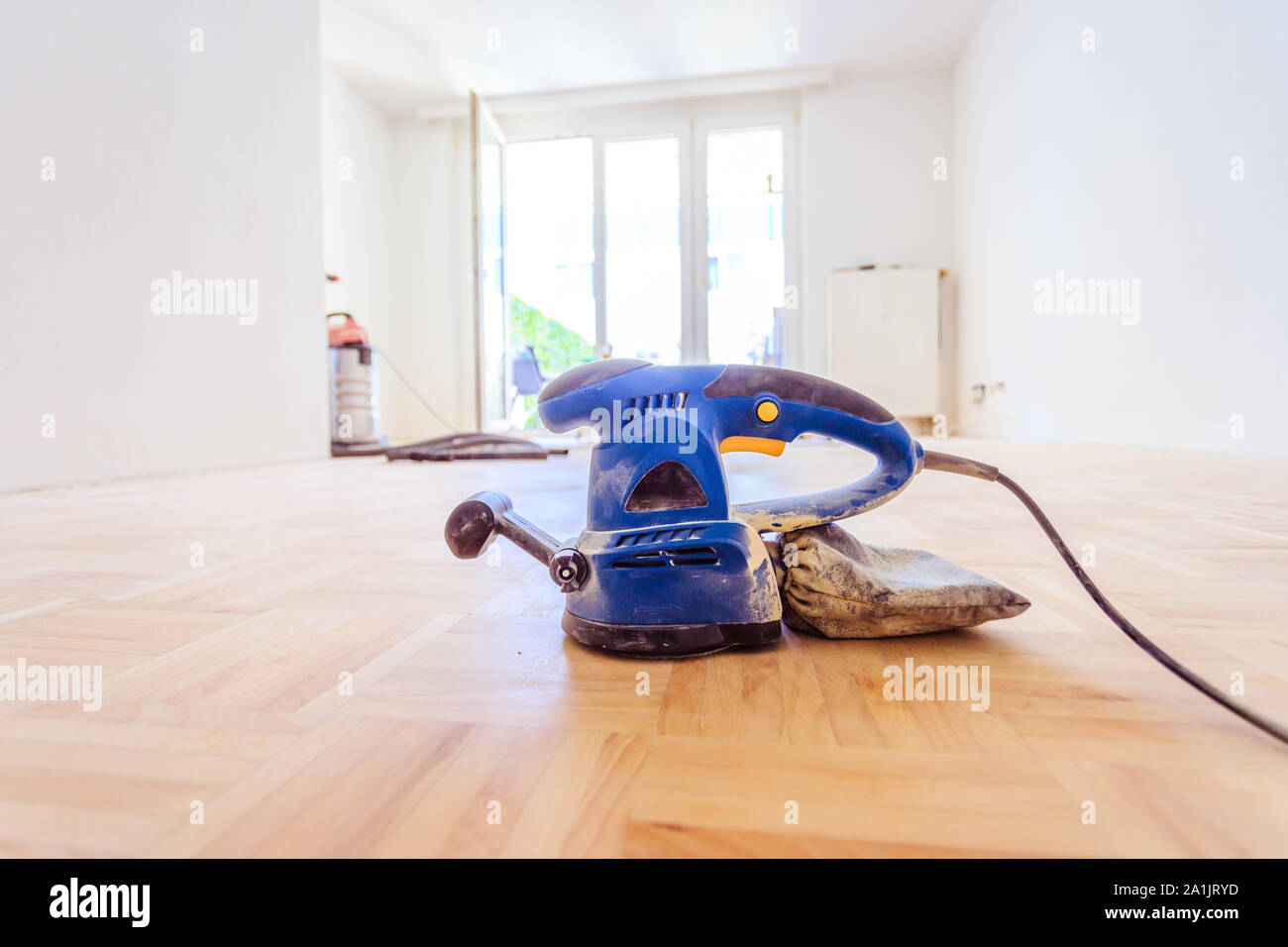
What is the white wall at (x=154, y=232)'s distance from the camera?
1799 millimetres

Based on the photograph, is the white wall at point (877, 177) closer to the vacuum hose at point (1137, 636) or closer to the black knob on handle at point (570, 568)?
the vacuum hose at point (1137, 636)

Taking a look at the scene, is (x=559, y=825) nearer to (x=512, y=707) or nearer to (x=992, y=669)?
(x=512, y=707)

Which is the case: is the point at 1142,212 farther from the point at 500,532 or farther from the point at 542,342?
the point at 542,342

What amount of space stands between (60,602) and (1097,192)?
12.6 feet

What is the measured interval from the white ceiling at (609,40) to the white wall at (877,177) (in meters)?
0.21

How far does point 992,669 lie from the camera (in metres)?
0.50

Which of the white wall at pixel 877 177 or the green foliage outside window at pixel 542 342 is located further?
the green foliage outside window at pixel 542 342

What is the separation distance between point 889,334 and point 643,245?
6.59 ft

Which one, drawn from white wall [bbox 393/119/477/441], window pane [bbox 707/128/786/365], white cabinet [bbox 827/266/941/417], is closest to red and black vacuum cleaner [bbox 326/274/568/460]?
white wall [bbox 393/119/477/441]

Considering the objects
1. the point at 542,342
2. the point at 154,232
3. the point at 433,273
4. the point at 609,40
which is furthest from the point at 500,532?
the point at 542,342

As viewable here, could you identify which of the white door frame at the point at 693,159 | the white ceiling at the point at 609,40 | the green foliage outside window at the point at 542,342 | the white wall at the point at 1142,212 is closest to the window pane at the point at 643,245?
the white door frame at the point at 693,159

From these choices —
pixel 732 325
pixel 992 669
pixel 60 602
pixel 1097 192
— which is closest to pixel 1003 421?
pixel 1097 192

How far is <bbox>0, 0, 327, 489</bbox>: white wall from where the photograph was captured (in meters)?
1.80

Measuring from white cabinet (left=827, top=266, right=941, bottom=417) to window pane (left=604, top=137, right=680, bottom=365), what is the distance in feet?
4.07
